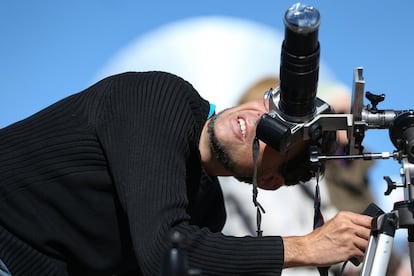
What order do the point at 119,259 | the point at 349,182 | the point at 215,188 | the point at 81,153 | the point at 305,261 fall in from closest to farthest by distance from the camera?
the point at 305,261, the point at 81,153, the point at 119,259, the point at 215,188, the point at 349,182

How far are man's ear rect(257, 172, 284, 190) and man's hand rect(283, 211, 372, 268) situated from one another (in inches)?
25.0

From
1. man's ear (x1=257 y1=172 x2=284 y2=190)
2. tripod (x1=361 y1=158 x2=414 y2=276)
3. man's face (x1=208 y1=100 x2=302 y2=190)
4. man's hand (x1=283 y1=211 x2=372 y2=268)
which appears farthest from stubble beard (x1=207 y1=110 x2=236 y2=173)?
tripod (x1=361 y1=158 x2=414 y2=276)

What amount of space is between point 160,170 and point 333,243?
18.7 inches

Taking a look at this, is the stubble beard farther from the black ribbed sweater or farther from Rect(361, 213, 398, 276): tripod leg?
Rect(361, 213, 398, 276): tripod leg

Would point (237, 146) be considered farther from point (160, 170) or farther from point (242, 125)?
point (160, 170)

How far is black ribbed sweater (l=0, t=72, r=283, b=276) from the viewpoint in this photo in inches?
81.4

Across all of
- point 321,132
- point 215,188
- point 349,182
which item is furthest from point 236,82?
point 321,132

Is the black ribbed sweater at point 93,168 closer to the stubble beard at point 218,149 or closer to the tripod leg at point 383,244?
the stubble beard at point 218,149

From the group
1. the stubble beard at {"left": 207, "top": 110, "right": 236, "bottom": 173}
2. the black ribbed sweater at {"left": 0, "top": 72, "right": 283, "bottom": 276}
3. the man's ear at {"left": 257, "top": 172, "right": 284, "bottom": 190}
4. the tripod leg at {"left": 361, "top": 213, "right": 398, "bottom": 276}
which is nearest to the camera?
the tripod leg at {"left": 361, "top": 213, "right": 398, "bottom": 276}

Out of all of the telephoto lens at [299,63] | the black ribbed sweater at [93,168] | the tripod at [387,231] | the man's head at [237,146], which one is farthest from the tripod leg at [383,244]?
the man's head at [237,146]

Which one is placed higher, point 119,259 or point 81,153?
point 81,153

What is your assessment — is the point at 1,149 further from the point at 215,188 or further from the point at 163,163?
the point at 215,188

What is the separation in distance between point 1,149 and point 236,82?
5.26 meters

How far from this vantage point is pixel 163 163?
79.7 inches
